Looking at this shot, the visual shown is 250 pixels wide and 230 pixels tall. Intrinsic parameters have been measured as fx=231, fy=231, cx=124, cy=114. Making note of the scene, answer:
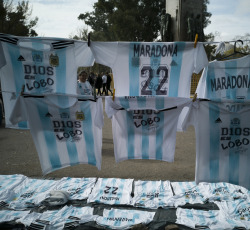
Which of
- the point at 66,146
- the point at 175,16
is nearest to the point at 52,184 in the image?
the point at 66,146

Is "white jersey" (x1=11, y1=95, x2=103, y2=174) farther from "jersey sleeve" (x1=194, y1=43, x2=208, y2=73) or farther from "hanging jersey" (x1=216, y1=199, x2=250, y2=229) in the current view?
"hanging jersey" (x1=216, y1=199, x2=250, y2=229)

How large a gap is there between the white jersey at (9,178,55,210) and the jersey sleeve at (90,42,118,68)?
243cm

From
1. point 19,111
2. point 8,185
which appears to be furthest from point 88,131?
point 8,185

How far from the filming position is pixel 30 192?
156 inches

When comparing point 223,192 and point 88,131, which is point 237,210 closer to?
point 223,192

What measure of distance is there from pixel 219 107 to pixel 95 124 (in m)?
1.68

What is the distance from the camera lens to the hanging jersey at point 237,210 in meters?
3.27

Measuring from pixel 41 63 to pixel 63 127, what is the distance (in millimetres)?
934

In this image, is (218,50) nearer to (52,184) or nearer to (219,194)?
(219,194)

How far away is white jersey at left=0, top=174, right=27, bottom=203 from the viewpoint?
149 inches

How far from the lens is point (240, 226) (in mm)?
3080

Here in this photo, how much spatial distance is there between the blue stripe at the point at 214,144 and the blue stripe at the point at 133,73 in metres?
1.04

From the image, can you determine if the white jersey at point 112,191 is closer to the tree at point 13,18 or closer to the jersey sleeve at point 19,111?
the jersey sleeve at point 19,111

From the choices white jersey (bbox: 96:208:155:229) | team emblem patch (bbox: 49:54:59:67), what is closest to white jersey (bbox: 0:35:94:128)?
team emblem patch (bbox: 49:54:59:67)
